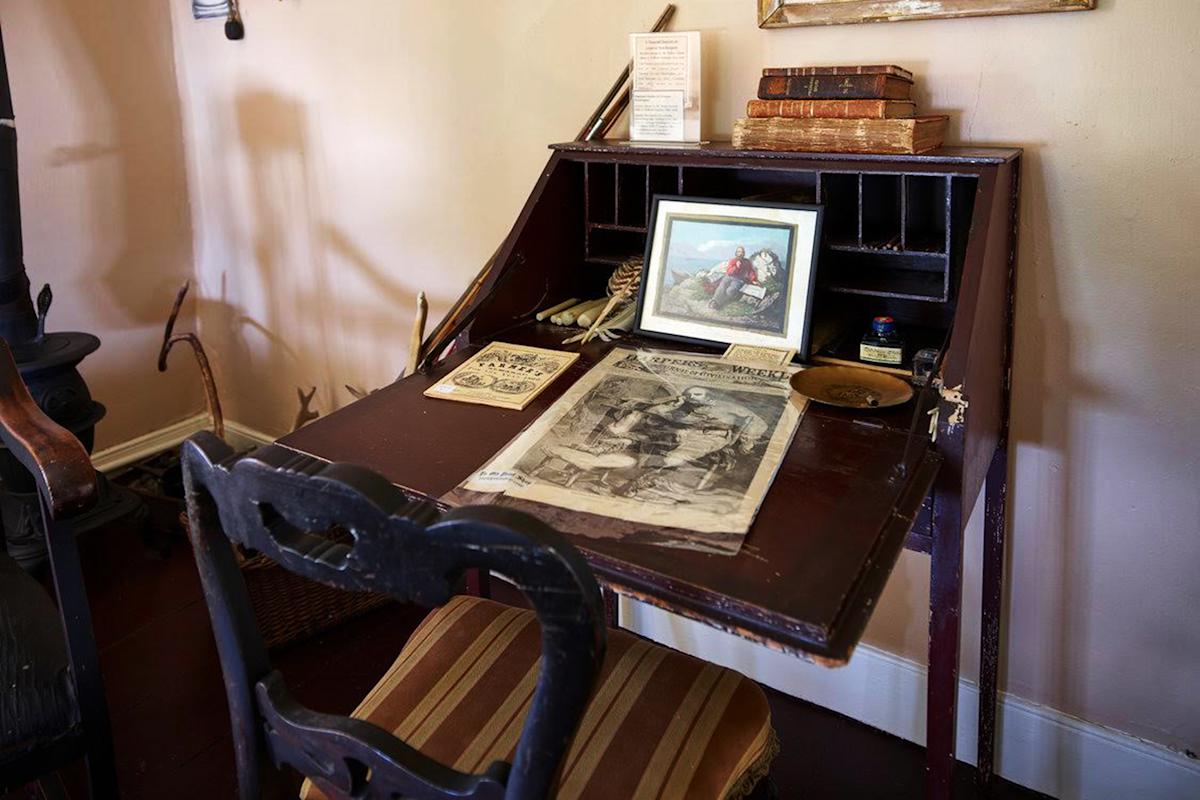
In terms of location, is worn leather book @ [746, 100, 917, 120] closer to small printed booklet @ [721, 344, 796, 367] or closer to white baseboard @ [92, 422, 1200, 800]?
small printed booklet @ [721, 344, 796, 367]

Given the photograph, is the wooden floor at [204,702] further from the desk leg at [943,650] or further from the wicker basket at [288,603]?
the desk leg at [943,650]

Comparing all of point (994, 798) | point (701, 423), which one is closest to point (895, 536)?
point (701, 423)

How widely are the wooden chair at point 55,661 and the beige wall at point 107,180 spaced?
1388 mm

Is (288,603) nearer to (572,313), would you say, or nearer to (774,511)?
A: (572,313)

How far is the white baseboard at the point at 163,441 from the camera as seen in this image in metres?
2.59

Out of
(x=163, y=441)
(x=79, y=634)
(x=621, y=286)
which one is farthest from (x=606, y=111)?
(x=163, y=441)

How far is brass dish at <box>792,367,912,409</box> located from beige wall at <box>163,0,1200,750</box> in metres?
0.33

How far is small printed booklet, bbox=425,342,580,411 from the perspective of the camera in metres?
1.19

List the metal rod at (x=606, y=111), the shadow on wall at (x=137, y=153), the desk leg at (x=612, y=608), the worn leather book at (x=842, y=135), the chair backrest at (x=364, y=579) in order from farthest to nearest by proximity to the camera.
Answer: the shadow on wall at (x=137, y=153) < the desk leg at (x=612, y=608) < the metal rod at (x=606, y=111) < the worn leather book at (x=842, y=135) < the chair backrest at (x=364, y=579)

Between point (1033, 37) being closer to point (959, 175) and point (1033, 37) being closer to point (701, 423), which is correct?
point (959, 175)

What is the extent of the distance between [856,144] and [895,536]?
57cm

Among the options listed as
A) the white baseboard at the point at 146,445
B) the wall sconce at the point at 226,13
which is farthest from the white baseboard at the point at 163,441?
the wall sconce at the point at 226,13

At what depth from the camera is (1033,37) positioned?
1.24m

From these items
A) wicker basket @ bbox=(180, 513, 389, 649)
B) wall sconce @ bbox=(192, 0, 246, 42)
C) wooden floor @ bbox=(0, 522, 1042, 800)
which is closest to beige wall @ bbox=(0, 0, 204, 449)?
wall sconce @ bbox=(192, 0, 246, 42)
